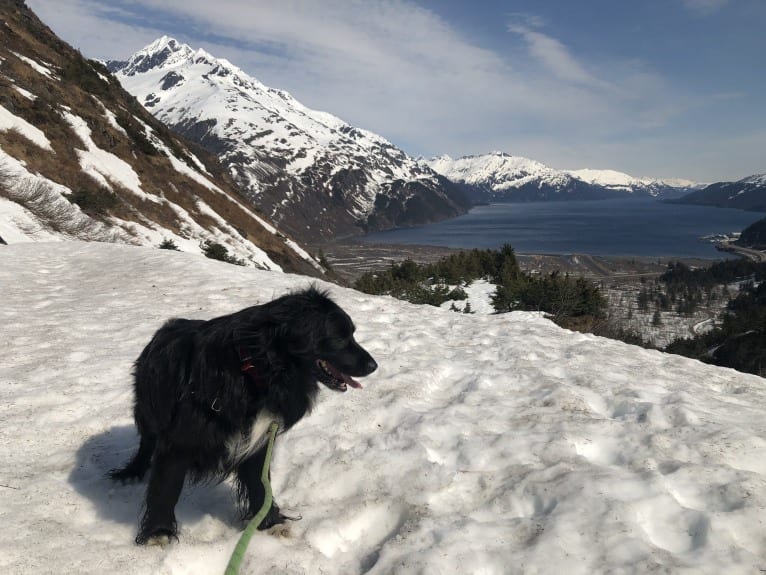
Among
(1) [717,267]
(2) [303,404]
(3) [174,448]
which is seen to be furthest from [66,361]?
(1) [717,267]

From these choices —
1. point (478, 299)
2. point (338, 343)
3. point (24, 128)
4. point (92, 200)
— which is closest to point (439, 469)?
point (338, 343)

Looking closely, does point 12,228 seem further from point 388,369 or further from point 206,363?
point 206,363

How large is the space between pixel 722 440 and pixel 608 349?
172 inches

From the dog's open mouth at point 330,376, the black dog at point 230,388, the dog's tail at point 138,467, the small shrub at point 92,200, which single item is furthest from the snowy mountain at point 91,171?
the dog's open mouth at point 330,376

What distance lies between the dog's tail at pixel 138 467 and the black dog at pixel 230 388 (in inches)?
28.3

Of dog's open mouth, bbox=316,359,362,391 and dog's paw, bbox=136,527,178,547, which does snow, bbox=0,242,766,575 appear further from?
dog's open mouth, bbox=316,359,362,391

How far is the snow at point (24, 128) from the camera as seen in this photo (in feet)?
81.7

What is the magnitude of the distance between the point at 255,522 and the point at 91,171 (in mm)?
31665

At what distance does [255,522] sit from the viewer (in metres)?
3.15

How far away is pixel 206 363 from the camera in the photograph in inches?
125

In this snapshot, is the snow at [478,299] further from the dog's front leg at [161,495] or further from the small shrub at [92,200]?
the dog's front leg at [161,495]

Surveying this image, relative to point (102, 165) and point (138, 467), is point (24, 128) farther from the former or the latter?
Answer: point (138, 467)

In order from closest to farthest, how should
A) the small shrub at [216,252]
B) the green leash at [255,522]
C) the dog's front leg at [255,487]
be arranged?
the green leash at [255,522], the dog's front leg at [255,487], the small shrub at [216,252]

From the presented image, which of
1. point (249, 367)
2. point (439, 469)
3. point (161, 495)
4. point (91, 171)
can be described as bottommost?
point (439, 469)
